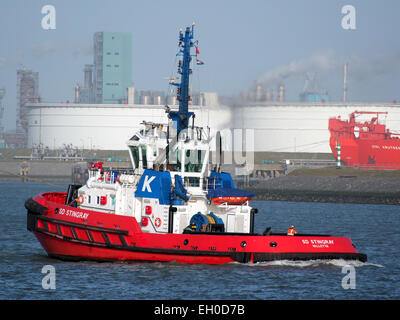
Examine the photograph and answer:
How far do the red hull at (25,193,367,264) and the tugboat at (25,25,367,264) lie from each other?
33 millimetres

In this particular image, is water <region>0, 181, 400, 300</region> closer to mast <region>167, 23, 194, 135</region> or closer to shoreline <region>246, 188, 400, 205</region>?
mast <region>167, 23, 194, 135</region>

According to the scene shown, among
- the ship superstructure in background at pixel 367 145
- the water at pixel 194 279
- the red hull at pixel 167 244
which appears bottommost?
the water at pixel 194 279

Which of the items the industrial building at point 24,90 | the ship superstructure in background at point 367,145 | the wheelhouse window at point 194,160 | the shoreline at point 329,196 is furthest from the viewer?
the industrial building at point 24,90

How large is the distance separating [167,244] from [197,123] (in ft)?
294

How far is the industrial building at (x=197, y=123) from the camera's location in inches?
5271

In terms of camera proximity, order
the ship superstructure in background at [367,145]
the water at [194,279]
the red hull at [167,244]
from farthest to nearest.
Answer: the ship superstructure in background at [367,145] < the red hull at [167,244] < the water at [194,279]

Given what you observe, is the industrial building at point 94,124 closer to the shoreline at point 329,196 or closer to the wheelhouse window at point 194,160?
the shoreline at point 329,196

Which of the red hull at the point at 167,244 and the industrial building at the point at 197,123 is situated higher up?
the industrial building at the point at 197,123

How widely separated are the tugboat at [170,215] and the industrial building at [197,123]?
8493cm

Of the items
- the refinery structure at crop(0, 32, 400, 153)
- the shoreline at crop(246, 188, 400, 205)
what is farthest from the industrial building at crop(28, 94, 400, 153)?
the shoreline at crop(246, 188, 400, 205)

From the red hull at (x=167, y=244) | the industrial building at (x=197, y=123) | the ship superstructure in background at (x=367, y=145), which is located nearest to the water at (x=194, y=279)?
the red hull at (x=167, y=244)

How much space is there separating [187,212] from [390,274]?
721cm
